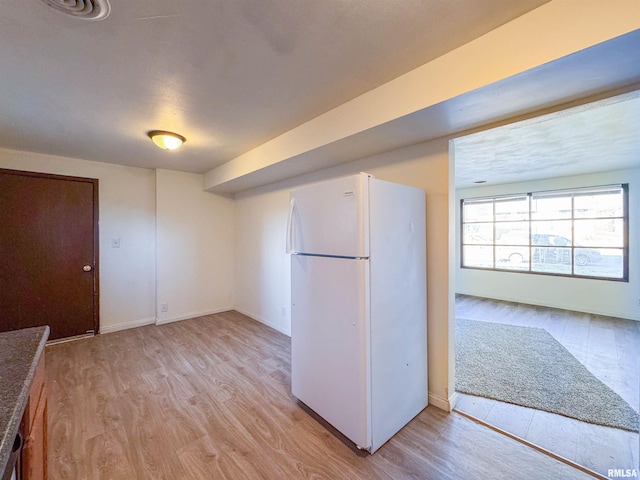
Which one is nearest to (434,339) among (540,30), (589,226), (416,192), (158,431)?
(416,192)

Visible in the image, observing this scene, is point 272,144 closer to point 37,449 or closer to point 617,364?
point 37,449

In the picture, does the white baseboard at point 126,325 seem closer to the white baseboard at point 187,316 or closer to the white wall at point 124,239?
the white wall at point 124,239

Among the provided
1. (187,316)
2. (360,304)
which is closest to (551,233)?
(360,304)

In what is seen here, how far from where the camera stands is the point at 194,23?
50.2 inches

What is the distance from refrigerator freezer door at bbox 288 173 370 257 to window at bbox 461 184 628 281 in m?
5.04

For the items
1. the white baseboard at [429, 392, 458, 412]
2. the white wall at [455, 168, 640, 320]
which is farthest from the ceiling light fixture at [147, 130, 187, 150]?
the white wall at [455, 168, 640, 320]

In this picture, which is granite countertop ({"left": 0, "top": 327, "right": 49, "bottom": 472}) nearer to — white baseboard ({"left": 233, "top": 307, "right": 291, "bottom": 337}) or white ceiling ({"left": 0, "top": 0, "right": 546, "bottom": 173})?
white ceiling ({"left": 0, "top": 0, "right": 546, "bottom": 173})

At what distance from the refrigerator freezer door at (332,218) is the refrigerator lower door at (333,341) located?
89mm

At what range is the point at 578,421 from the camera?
6.17 feet

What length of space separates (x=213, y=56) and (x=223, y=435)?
2393mm

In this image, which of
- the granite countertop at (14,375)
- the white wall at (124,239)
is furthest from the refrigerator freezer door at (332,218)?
the white wall at (124,239)

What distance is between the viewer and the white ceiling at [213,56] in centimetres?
122

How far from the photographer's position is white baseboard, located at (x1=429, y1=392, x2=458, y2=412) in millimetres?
2029

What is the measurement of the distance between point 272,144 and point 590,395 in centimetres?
363
